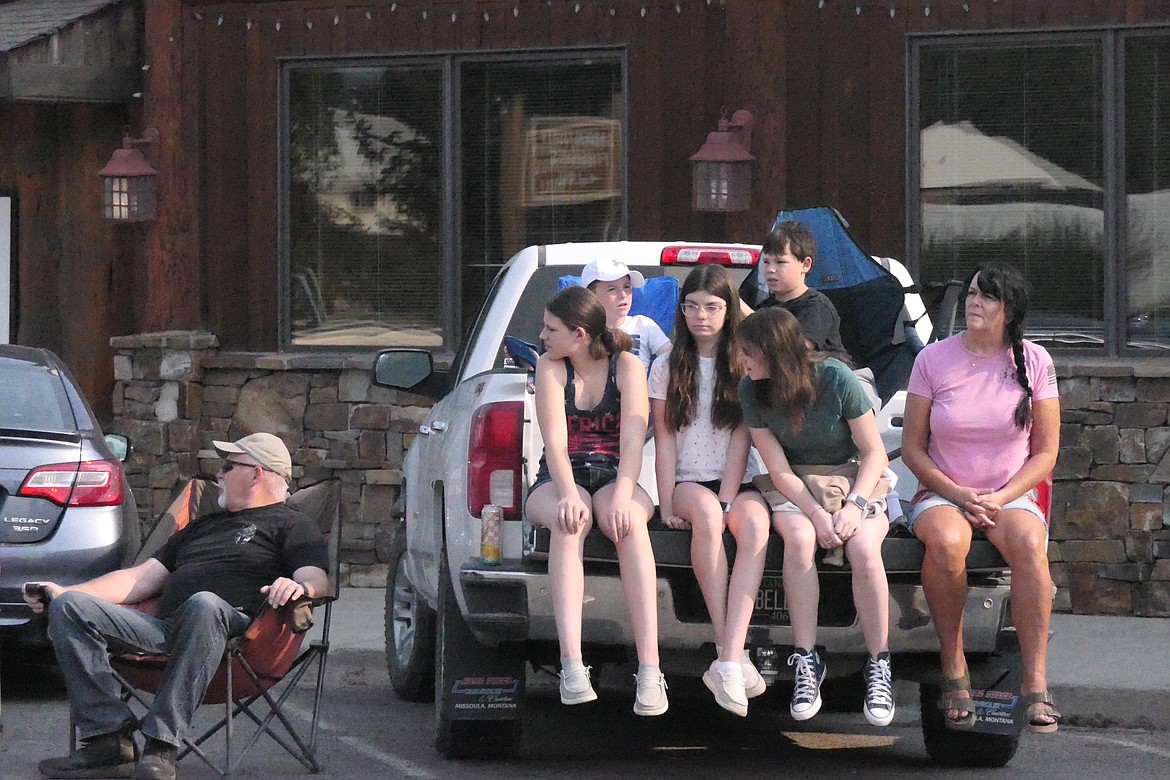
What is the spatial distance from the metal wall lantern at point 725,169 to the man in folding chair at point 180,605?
476 cm

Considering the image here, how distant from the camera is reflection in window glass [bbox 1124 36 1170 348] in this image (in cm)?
1090

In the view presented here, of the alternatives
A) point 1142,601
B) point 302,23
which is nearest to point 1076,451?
point 1142,601

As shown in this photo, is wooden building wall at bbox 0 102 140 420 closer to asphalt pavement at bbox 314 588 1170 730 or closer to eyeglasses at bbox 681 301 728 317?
asphalt pavement at bbox 314 588 1170 730

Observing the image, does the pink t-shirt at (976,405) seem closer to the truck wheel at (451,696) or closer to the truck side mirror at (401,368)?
the truck wheel at (451,696)

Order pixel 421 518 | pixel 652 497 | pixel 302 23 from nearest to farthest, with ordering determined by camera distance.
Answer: pixel 652 497 < pixel 421 518 < pixel 302 23

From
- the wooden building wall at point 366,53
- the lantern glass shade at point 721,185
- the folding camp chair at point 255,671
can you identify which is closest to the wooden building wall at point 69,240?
the wooden building wall at point 366,53

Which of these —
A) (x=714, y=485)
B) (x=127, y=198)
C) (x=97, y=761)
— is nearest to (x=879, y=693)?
(x=714, y=485)

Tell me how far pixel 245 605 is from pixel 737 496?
1.82 meters

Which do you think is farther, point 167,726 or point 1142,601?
point 1142,601

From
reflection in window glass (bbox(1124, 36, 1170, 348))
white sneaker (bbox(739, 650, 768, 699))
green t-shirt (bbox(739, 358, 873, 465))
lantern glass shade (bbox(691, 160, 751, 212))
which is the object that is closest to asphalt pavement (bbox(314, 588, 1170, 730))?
reflection in window glass (bbox(1124, 36, 1170, 348))

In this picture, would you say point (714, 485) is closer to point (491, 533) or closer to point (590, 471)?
point (590, 471)

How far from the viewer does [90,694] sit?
20.4ft

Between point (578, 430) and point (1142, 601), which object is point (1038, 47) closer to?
point (1142, 601)

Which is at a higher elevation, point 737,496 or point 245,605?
point 737,496
